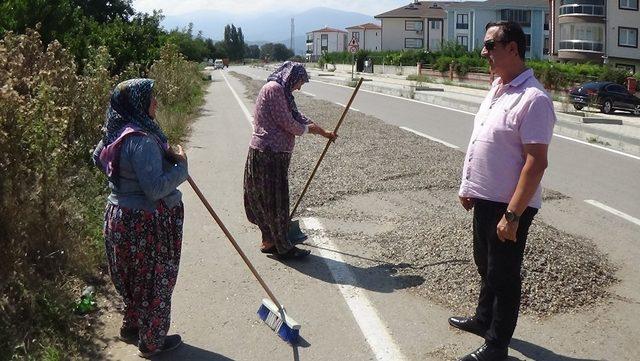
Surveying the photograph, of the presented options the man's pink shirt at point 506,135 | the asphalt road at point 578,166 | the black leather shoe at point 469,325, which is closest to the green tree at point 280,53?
the asphalt road at point 578,166

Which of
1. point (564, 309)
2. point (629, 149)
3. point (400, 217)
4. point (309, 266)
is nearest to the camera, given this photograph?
point (564, 309)

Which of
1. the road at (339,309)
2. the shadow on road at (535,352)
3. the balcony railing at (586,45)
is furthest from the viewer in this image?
the balcony railing at (586,45)

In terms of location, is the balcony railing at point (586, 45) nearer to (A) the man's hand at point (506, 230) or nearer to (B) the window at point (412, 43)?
(B) the window at point (412, 43)

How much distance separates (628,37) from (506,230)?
193ft

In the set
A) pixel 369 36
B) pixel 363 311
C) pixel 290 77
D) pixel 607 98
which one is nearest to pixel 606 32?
pixel 607 98

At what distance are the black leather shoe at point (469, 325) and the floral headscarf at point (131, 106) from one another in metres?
2.28

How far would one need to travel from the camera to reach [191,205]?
26.4ft

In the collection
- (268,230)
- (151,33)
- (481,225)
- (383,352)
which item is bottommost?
(383,352)

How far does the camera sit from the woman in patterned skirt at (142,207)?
3.62 m

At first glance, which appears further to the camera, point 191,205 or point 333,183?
point 333,183

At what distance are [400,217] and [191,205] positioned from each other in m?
2.58

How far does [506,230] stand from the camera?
3.50m

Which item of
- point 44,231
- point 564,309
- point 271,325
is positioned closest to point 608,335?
point 564,309

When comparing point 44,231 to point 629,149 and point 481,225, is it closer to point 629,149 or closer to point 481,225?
point 481,225
